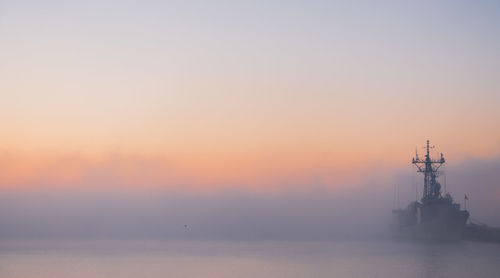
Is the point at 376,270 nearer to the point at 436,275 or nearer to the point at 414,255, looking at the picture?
the point at 436,275

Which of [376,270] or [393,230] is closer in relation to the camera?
[376,270]

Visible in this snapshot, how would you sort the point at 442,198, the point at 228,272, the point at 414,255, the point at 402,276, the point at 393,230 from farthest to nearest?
1. the point at 393,230
2. the point at 442,198
3. the point at 414,255
4. the point at 228,272
5. the point at 402,276

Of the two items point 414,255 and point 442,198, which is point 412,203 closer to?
point 442,198

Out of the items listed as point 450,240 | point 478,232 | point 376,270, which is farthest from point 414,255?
point 478,232

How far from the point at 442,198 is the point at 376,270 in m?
61.0

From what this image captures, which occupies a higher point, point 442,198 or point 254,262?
point 442,198

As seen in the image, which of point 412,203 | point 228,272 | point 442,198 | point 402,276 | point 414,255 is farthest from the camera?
point 412,203

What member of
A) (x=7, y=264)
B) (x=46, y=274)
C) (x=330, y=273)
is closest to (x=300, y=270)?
(x=330, y=273)

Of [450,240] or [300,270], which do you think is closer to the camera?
[300,270]

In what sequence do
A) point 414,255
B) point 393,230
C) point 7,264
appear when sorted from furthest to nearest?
point 393,230 → point 414,255 → point 7,264

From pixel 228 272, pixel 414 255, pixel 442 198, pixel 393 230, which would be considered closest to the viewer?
pixel 228 272

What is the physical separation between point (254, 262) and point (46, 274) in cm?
3052

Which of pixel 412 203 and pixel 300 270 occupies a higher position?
pixel 412 203

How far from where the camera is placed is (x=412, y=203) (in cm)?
14038
